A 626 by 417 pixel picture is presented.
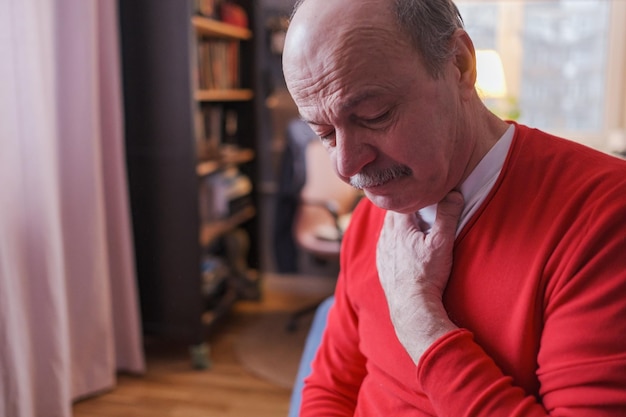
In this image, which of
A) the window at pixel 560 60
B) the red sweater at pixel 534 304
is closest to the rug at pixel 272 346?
the window at pixel 560 60

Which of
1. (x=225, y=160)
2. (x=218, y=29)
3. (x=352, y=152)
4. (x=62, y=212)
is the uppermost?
(x=218, y=29)

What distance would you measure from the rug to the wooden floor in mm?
50

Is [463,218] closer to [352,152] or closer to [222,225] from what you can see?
[352,152]

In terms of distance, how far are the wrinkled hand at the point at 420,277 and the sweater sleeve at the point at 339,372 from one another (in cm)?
17

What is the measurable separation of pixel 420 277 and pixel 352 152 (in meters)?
0.18

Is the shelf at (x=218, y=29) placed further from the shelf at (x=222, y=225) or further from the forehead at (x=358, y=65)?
the forehead at (x=358, y=65)

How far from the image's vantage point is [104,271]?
91.4 inches

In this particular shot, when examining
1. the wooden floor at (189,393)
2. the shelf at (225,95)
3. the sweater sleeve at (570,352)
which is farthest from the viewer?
the shelf at (225,95)

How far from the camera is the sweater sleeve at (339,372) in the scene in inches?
39.5

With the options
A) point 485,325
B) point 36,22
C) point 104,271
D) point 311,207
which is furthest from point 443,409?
point 311,207

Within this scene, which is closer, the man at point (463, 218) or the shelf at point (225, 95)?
the man at point (463, 218)

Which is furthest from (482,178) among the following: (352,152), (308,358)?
(308,358)

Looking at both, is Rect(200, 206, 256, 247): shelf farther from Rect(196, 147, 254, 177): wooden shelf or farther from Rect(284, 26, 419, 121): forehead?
Rect(284, 26, 419, 121): forehead

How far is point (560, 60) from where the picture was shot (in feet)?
11.9
